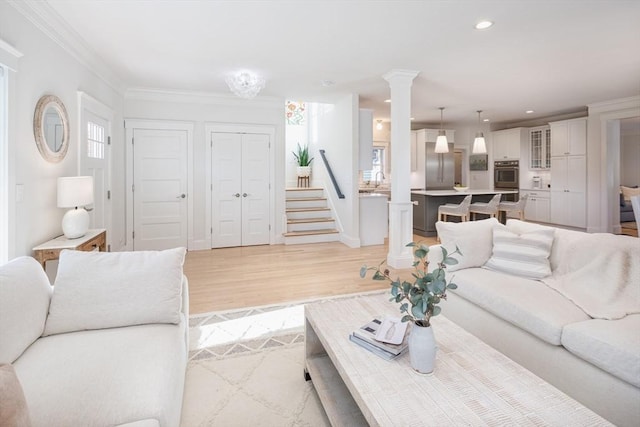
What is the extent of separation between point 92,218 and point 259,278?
211cm

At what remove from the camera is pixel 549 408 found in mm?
1131

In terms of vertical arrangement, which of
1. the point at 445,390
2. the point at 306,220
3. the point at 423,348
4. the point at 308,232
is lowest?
the point at 445,390

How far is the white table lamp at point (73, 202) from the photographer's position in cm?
293

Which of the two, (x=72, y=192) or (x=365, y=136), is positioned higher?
(x=365, y=136)

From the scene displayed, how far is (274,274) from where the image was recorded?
168 inches

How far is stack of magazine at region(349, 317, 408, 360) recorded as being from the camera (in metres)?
1.48

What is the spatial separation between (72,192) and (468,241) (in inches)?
134

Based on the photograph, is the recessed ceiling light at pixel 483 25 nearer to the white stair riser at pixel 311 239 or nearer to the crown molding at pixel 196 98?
the crown molding at pixel 196 98

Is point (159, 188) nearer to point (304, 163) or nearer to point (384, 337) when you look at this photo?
point (304, 163)

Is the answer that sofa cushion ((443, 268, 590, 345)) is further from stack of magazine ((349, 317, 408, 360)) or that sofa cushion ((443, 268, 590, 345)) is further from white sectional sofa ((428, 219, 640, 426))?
stack of magazine ((349, 317, 408, 360))

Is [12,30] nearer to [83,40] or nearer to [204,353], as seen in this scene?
[83,40]

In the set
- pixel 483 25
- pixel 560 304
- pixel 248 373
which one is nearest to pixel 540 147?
pixel 483 25

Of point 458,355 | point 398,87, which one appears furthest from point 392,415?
point 398,87

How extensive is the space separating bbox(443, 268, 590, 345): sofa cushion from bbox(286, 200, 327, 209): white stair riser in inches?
180
